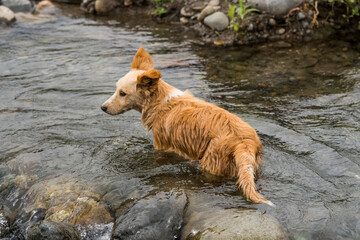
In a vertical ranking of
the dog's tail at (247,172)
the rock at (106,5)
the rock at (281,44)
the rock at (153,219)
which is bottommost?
the rock at (153,219)

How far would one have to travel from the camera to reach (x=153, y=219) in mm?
4242

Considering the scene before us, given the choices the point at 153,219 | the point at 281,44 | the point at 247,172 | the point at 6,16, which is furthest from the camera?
the point at 6,16

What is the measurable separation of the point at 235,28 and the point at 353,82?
3419 mm

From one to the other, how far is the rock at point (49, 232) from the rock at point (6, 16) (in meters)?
10.6

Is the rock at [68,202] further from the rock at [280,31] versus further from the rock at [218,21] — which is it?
the rock at [280,31]

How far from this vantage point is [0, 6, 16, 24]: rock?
12938mm

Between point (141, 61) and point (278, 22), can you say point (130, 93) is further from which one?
point (278, 22)

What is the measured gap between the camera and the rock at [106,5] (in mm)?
14079

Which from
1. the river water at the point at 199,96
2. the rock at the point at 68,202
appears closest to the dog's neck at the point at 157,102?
the river water at the point at 199,96

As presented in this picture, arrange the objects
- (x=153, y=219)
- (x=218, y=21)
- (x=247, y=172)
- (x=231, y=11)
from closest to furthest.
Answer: (x=153, y=219) < (x=247, y=172) < (x=231, y=11) < (x=218, y=21)

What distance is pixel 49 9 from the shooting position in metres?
14.9

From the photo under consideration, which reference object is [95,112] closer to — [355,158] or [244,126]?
[244,126]

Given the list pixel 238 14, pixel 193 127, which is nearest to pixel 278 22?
pixel 238 14

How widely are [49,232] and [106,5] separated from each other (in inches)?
449
